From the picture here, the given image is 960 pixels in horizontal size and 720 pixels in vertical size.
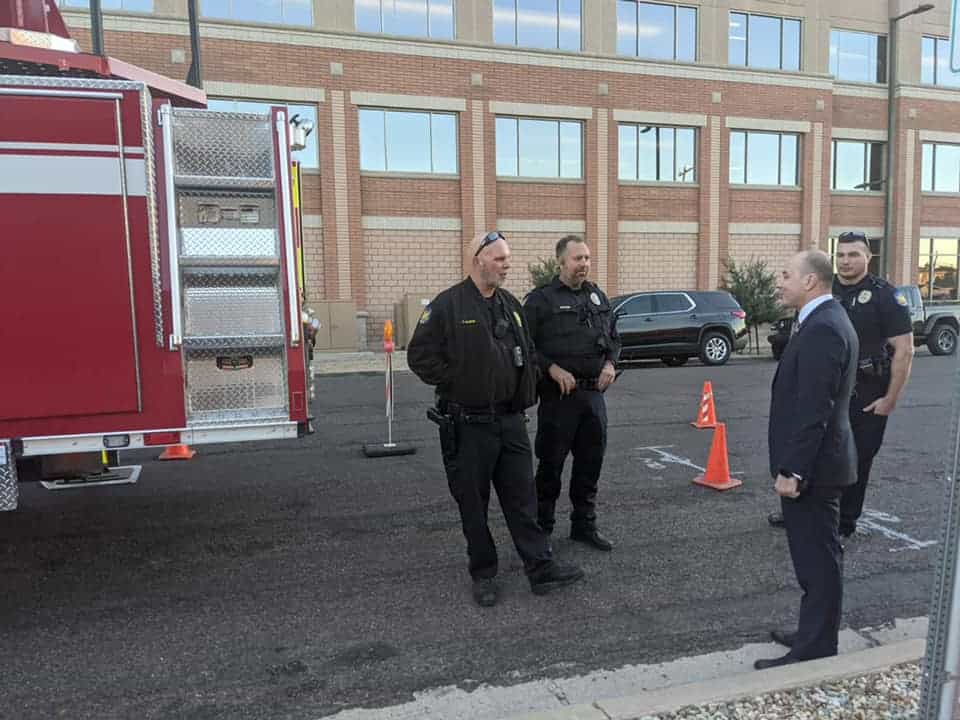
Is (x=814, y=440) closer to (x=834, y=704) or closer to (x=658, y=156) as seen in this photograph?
(x=834, y=704)

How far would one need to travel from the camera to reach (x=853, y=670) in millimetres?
2863

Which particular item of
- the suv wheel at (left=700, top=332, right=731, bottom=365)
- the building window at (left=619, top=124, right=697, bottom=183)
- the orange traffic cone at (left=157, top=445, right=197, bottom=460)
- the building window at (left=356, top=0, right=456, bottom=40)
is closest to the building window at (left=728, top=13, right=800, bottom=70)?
the building window at (left=619, top=124, right=697, bottom=183)

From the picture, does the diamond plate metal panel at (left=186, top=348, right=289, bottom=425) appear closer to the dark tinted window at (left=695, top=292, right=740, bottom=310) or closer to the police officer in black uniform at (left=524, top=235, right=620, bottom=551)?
the police officer in black uniform at (left=524, top=235, right=620, bottom=551)

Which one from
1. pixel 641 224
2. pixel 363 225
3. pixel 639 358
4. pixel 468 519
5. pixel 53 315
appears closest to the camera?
pixel 53 315

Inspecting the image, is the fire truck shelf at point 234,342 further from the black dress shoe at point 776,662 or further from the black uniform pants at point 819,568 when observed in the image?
the black dress shoe at point 776,662

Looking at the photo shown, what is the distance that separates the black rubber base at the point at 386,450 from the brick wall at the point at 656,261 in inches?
629

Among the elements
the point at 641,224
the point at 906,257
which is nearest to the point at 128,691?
the point at 641,224

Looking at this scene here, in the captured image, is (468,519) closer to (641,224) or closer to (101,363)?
(101,363)

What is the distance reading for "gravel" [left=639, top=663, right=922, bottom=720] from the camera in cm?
262

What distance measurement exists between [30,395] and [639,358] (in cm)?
1342

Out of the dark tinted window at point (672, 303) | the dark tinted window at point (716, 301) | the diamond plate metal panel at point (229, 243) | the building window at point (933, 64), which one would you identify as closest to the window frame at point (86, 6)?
the dark tinted window at point (672, 303)

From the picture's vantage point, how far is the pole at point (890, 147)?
2502 centimetres

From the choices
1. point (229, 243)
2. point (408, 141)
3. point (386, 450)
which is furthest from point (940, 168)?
point (229, 243)

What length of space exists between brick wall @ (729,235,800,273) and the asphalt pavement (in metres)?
17.7
